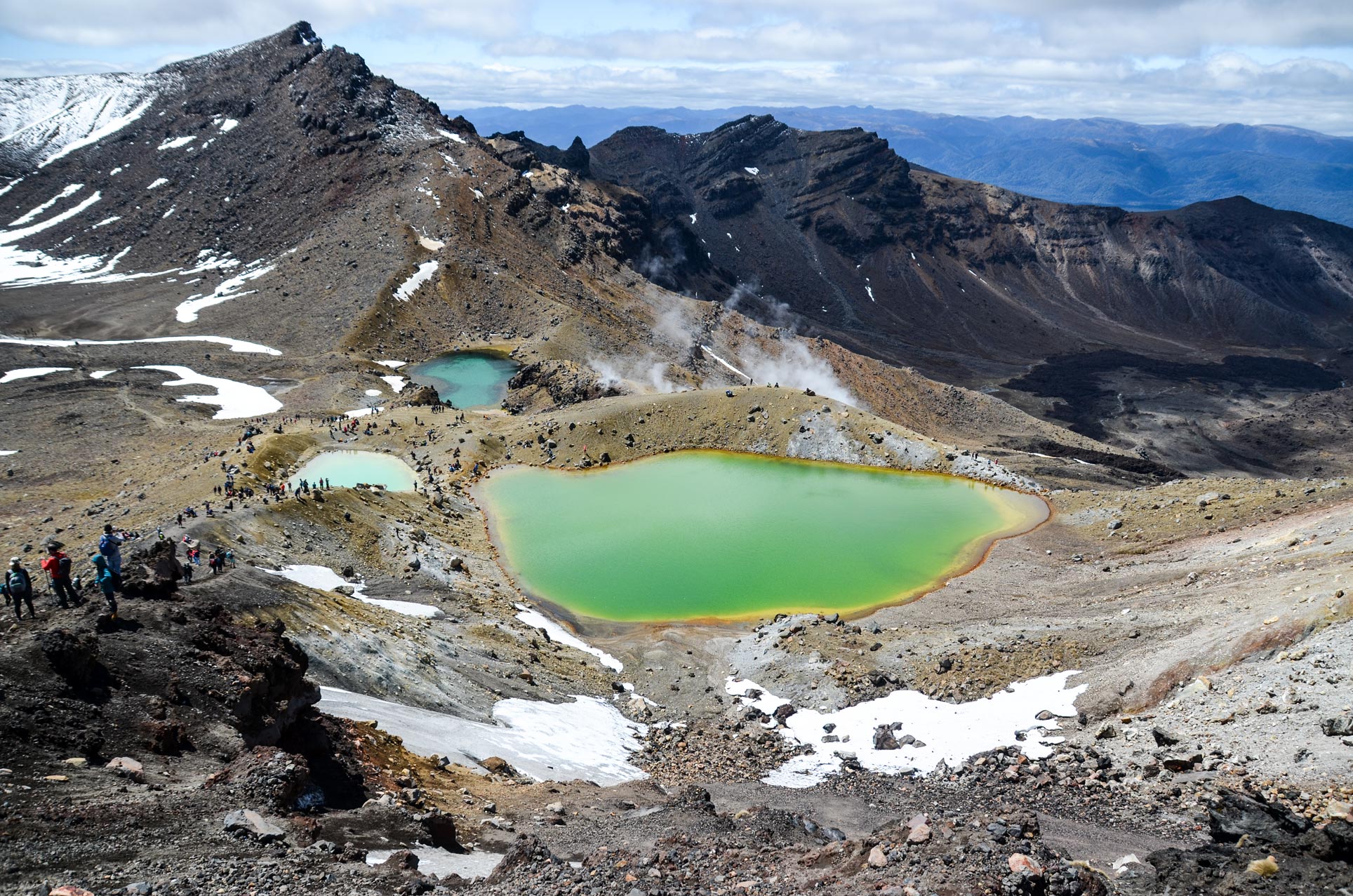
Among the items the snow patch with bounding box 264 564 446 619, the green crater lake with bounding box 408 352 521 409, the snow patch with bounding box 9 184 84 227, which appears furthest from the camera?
the snow patch with bounding box 9 184 84 227

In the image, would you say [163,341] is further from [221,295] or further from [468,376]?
[468,376]

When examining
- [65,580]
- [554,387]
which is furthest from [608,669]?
[554,387]

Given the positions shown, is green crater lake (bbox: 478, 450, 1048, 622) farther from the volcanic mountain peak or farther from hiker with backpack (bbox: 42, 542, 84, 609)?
the volcanic mountain peak

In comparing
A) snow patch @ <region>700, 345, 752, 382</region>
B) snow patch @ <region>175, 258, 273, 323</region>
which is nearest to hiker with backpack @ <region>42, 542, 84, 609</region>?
snow patch @ <region>700, 345, 752, 382</region>

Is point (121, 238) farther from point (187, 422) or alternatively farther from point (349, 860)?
point (349, 860)

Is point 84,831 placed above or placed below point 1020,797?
above

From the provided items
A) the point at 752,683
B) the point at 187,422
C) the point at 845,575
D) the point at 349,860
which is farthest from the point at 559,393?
the point at 349,860
